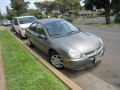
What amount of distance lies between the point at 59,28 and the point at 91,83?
Answer: 260 centimetres

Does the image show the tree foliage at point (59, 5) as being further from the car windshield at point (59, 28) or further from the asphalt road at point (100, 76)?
the asphalt road at point (100, 76)

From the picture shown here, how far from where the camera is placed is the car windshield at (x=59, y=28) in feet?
19.2

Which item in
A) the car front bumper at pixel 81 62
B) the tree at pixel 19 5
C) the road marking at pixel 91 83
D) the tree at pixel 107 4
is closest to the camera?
the road marking at pixel 91 83

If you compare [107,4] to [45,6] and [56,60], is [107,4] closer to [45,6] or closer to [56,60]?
[56,60]

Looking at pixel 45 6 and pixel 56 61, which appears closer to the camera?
pixel 56 61

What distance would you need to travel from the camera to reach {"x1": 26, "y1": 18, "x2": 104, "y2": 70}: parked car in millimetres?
4629

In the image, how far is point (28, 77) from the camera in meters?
4.63

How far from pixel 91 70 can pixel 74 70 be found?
1.81ft

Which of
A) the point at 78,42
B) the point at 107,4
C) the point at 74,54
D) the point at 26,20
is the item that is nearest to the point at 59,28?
the point at 78,42

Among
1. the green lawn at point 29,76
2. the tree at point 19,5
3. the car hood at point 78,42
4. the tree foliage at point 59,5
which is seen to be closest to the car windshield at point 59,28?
the car hood at point 78,42

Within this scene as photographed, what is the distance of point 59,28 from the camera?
240 inches

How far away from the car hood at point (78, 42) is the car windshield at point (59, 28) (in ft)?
1.30

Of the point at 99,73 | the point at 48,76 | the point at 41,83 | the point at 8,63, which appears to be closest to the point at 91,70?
the point at 99,73

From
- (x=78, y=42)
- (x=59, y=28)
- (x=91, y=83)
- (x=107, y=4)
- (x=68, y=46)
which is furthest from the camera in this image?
(x=107, y=4)
